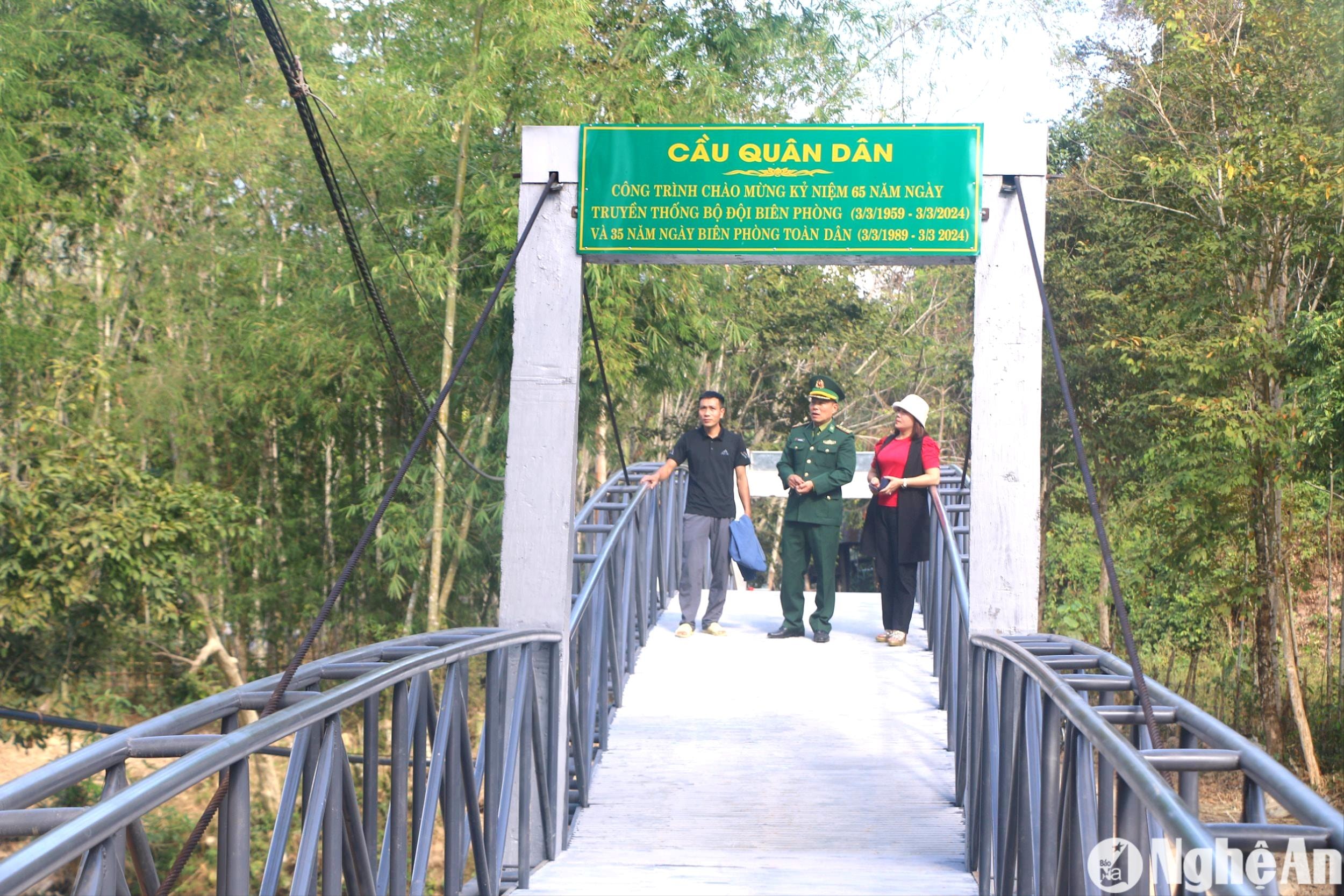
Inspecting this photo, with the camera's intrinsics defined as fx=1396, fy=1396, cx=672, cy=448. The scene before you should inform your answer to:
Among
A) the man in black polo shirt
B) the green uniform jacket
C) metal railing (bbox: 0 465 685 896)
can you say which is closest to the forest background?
the man in black polo shirt

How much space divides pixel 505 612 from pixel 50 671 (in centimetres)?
768

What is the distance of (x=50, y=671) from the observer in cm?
1095

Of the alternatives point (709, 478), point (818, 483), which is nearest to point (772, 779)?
point (818, 483)

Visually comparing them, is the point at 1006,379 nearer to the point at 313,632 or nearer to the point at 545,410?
the point at 545,410

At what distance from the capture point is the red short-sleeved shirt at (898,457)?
7.42 metres

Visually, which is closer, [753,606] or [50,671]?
[753,606]

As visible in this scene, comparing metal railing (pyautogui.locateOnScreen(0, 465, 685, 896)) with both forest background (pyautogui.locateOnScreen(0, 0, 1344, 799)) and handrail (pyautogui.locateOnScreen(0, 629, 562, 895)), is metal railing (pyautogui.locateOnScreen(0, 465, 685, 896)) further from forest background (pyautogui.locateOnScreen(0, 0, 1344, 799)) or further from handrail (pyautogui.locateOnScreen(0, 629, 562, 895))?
forest background (pyautogui.locateOnScreen(0, 0, 1344, 799))

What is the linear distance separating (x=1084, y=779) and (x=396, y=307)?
9449 mm

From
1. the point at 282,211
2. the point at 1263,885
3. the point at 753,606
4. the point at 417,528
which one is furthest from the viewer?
the point at 282,211

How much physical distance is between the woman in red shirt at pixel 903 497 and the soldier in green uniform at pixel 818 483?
245 mm

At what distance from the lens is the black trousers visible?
24.7 ft

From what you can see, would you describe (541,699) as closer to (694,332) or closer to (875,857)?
(875,857)

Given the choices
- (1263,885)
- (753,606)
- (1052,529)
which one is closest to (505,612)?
(1263,885)

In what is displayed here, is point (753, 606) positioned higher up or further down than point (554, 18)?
further down
